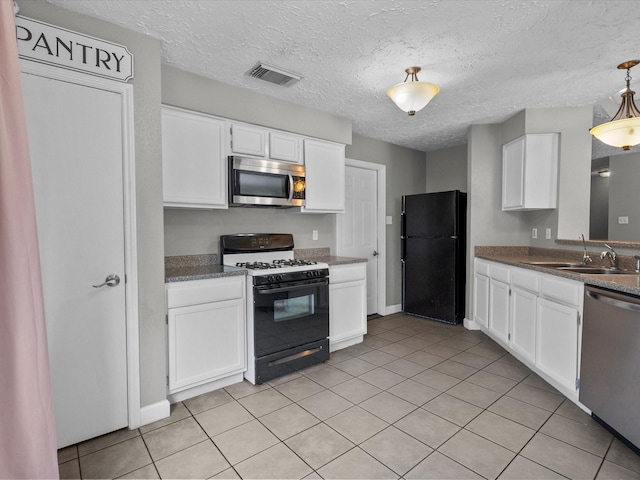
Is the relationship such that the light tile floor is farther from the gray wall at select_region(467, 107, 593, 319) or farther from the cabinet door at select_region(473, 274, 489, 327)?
the gray wall at select_region(467, 107, 593, 319)

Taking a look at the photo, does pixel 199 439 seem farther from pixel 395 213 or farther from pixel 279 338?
pixel 395 213

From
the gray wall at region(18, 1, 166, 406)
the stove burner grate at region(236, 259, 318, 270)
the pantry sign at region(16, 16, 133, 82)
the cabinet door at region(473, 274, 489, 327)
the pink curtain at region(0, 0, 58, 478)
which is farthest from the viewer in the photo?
the cabinet door at region(473, 274, 489, 327)

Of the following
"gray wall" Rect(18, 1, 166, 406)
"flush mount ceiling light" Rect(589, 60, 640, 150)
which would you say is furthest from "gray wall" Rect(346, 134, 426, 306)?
"gray wall" Rect(18, 1, 166, 406)

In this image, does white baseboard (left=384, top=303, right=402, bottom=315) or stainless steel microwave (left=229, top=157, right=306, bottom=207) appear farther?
white baseboard (left=384, top=303, right=402, bottom=315)

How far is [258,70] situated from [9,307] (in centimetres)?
216

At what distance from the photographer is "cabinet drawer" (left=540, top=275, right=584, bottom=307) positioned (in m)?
2.27

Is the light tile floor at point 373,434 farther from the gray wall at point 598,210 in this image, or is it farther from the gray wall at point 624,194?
the gray wall at point 624,194

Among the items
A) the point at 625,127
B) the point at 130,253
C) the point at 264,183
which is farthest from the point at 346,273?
the point at 625,127

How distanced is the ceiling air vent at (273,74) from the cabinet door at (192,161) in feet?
1.64

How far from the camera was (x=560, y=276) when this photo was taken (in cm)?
243

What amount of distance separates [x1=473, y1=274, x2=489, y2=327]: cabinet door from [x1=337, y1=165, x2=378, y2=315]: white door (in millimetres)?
1265

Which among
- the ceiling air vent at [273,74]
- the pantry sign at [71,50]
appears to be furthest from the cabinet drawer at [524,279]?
the pantry sign at [71,50]

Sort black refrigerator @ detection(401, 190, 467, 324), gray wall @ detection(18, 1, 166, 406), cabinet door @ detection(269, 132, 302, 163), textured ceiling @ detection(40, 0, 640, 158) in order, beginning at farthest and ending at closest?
black refrigerator @ detection(401, 190, 467, 324), cabinet door @ detection(269, 132, 302, 163), gray wall @ detection(18, 1, 166, 406), textured ceiling @ detection(40, 0, 640, 158)

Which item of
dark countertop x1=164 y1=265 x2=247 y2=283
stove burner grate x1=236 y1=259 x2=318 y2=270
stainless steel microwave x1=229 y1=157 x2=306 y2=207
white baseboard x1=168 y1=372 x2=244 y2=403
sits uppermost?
stainless steel microwave x1=229 y1=157 x2=306 y2=207
